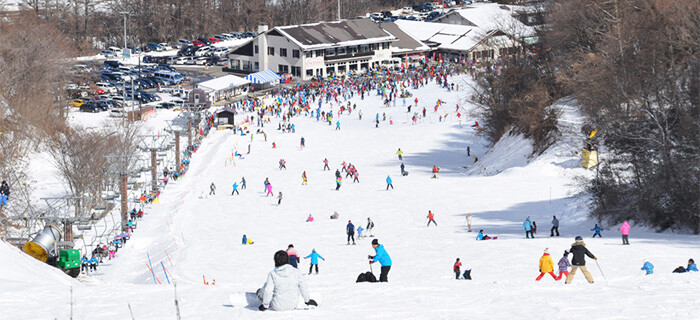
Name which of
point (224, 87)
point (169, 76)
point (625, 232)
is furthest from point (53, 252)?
point (169, 76)

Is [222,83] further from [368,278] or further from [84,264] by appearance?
[368,278]

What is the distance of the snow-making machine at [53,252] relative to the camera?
22.7 m

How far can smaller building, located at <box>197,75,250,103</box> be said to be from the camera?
73.4 meters

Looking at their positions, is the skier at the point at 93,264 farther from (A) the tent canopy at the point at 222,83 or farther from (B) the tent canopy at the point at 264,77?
(B) the tent canopy at the point at 264,77

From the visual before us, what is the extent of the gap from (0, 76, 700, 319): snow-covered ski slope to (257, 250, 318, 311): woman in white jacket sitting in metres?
0.18

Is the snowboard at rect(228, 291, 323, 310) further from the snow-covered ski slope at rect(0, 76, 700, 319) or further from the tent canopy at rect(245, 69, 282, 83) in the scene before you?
the tent canopy at rect(245, 69, 282, 83)

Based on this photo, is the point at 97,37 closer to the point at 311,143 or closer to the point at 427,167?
the point at 311,143

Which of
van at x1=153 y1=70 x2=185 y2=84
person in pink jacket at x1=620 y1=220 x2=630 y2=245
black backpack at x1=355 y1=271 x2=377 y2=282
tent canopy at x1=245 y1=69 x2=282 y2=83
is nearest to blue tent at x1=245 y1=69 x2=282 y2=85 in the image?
tent canopy at x1=245 y1=69 x2=282 y2=83

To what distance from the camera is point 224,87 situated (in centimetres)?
7450

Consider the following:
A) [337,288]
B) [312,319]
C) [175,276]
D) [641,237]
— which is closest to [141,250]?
[175,276]

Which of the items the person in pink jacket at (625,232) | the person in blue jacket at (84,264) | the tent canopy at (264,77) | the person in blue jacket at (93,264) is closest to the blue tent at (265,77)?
the tent canopy at (264,77)

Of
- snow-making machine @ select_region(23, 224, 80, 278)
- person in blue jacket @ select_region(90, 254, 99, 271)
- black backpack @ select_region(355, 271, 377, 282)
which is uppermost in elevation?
black backpack @ select_region(355, 271, 377, 282)

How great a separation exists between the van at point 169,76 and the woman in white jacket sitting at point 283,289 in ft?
239

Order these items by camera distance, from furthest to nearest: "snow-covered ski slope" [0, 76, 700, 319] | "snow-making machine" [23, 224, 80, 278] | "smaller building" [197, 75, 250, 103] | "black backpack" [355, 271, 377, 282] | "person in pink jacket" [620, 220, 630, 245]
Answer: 1. "smaller building" [197, 75, 250, 103]
2. "person in pink jacket" [620, 220, 630, 245]
3. "snow-making machine" [23, 224, 80, 278]
4. "black backpack" [355, 271, 377, 282]
5. "snow-covered ski slope" [0, 76, 700, 319]
